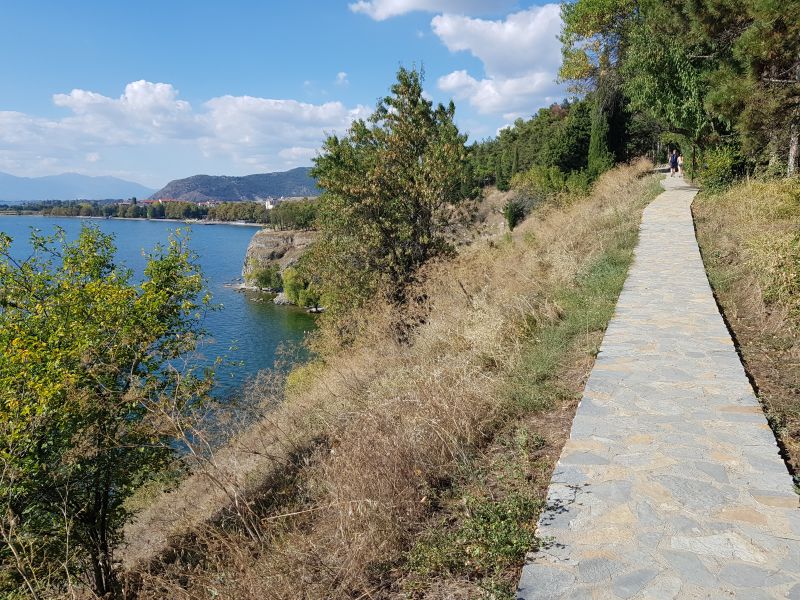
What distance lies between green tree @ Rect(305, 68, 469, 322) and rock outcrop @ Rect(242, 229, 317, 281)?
153ft

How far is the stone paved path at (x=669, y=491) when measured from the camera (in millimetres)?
2365

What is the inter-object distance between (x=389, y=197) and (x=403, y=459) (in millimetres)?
11658

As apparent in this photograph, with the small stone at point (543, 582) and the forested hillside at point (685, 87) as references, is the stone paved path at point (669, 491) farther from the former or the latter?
the forested hillside at point (685, 87)

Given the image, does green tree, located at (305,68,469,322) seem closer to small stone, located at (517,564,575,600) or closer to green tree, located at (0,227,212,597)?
green tree, located at (0,227,212,597)

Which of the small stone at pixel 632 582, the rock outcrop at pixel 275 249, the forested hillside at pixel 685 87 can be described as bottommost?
the rock outcrop at pixel 275 249

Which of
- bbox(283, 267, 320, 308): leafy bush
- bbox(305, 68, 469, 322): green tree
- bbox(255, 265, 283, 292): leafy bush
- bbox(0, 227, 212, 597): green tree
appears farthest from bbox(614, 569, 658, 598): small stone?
bbox(255, 265, 283, 292): leafy bush

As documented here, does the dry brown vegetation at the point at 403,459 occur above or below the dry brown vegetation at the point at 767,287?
below

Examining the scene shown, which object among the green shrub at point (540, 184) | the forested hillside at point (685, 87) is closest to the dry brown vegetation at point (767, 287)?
the forested hillside at point (685, 87)

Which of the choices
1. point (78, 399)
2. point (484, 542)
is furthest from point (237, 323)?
point (484, 542)

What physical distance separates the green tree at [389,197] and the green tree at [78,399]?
20.6ft

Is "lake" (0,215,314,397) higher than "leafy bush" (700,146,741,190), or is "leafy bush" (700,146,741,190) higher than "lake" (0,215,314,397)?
"leafy bush" (700,146,741,190)

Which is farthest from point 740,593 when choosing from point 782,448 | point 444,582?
point 782,448

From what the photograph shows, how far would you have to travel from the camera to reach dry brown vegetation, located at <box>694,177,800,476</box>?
4.12 metres

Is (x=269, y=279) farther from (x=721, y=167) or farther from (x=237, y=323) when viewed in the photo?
(x=721, y=167)
